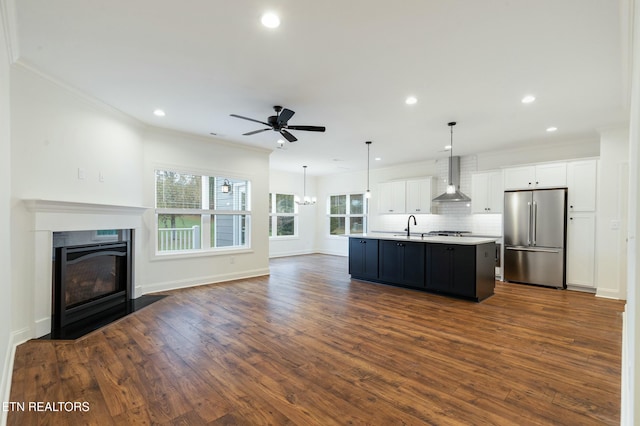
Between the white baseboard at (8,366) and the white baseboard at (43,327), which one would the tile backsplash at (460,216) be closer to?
the white baseboard at (43,327)

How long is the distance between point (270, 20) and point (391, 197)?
6.79 meters

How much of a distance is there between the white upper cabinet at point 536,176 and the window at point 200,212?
5484mm

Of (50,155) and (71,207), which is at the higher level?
(50,155)

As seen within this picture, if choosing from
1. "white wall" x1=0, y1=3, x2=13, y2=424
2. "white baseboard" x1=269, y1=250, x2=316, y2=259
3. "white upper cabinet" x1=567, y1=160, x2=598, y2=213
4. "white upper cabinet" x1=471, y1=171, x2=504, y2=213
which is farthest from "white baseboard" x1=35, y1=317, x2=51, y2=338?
"white upper cabinet" x1=567, y1=160, x2=598, y2=213

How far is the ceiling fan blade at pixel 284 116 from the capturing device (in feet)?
12.1

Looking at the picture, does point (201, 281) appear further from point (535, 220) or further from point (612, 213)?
point (612, 213)

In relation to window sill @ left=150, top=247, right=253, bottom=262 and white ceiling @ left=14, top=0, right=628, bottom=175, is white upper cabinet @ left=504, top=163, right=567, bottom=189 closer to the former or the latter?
white ceiling @ left=14, top=0, right=628, bottom=175

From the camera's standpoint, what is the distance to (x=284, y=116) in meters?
3.81

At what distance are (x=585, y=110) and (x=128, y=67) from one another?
5.84 meters

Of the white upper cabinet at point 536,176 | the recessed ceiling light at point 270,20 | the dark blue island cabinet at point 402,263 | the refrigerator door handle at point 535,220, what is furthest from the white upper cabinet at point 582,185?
the recessed ceiling light at point 270,20

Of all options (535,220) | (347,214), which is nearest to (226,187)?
(347,214)

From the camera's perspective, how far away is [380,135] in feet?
18.5

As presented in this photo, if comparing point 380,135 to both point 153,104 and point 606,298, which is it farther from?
point 606,298

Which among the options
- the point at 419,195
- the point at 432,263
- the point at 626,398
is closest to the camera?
the point at 626,398
